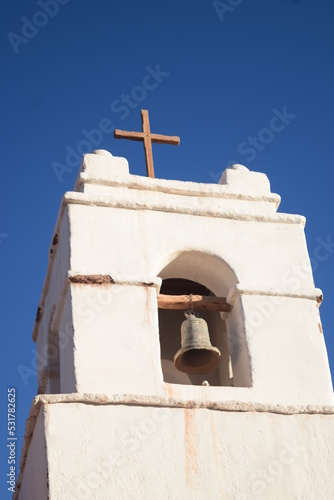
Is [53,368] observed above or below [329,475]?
above

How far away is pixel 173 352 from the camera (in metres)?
11.6

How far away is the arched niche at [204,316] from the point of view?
10.2m

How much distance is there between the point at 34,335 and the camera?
11578 millimetres

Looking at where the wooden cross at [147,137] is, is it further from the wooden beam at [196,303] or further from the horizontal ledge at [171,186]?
the wooden beam at [196,303]

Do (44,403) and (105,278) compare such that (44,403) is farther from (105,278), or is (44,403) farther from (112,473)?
(105,278)

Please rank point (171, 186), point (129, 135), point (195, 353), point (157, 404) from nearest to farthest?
point (157, 404) < point (195, 353) < point (171, 186) < point (129, 135)

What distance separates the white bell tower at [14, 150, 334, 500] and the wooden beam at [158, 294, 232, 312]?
0.01 m

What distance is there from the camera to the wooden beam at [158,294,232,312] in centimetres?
1026

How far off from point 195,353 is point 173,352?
1366mm

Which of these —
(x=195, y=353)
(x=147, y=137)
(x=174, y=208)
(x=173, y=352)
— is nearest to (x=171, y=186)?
(x=174, y=208)

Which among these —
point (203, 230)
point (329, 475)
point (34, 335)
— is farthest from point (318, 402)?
point (34, 335)

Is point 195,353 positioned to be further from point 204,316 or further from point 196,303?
point 204,316

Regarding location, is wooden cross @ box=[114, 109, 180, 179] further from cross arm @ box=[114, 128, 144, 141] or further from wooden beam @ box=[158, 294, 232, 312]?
wooden beam @ box=[158, 294, 232, 312]

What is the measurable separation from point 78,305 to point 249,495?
6.48ft
